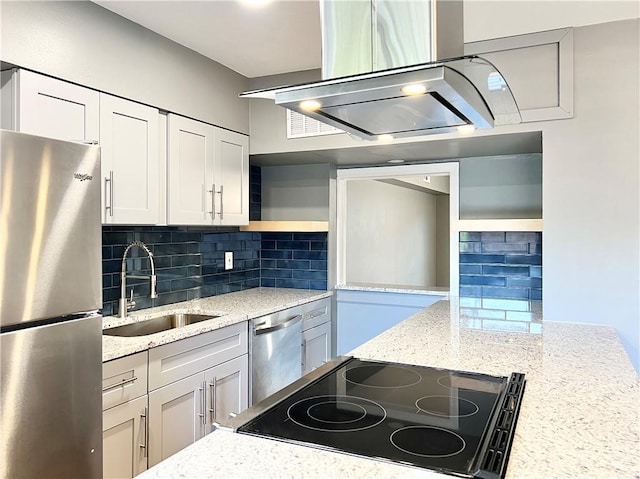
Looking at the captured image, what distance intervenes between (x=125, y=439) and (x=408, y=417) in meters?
1.32

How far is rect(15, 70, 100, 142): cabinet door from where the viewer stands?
74.3 inches

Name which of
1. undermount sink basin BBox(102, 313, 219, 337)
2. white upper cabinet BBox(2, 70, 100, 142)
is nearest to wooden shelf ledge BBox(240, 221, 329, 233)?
undermount sink basin BBox(102, 313, 219, 337)

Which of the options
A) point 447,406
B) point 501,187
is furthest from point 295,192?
point 447,406

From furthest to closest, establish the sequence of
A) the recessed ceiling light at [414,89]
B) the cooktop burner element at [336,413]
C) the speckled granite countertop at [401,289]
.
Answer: the speckled granite countertop at [401,289], the recessed ceiling light at [414,89], the cooktop burner element at [336,413]

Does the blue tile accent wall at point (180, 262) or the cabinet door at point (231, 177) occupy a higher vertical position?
the cabinet door at point (231, 177)

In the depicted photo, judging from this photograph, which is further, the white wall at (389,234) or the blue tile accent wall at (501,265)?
the white wall at (389,234)

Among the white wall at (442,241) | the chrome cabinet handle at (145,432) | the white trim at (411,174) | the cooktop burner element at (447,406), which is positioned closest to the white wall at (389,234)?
the white wall at (442,241)

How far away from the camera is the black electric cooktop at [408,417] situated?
1028mm

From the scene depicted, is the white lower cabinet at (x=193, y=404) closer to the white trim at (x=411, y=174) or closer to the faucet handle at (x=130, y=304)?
the faucet handle at (x=130, y=304)

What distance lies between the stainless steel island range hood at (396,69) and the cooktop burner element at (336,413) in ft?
2.89

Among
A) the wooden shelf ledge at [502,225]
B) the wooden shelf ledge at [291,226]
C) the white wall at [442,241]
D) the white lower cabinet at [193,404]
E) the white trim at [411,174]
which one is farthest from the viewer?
the white wall at [442,241]

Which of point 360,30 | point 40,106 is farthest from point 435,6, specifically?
point 40,106

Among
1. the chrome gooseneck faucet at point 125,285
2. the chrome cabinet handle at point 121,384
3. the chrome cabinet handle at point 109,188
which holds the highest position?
the chrome cabinet handle at point 109,188

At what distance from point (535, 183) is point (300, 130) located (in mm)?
1540
